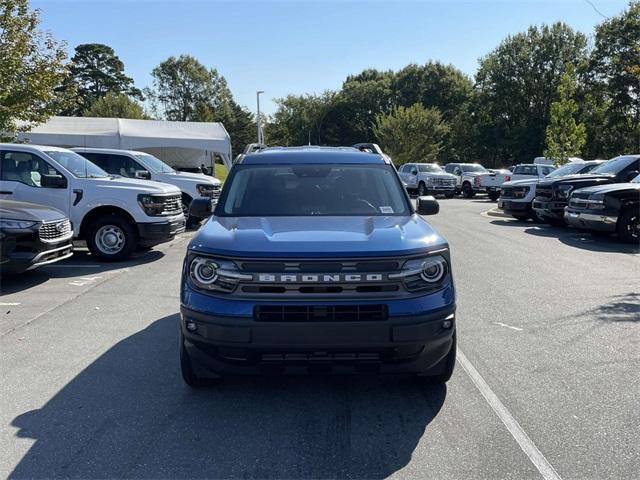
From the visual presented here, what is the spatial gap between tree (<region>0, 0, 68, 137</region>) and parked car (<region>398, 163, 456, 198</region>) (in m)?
19.0

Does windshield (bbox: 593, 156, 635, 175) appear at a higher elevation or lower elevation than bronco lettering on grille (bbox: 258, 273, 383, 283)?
higher

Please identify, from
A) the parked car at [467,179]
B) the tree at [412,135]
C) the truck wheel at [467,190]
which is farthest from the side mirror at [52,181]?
the tree at [412,135]

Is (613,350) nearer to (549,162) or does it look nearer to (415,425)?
(415,425)

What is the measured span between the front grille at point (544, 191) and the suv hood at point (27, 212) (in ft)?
40.8

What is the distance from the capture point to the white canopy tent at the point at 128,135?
77.4 ft

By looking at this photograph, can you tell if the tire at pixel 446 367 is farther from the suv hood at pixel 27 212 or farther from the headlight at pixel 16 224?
the suv hood at pixel 27 212

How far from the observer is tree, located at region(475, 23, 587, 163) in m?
55.6

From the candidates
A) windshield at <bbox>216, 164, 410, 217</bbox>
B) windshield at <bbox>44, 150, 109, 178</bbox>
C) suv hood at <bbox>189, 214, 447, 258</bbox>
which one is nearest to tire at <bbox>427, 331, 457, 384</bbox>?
suv hood at <bbox>189, 214, 447, 258</bbox>

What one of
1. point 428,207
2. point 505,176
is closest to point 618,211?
point 428,207

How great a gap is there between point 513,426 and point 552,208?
1295cm

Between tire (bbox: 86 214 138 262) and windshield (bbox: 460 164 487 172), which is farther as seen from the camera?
windshield (bbox: 460 164 487 172)

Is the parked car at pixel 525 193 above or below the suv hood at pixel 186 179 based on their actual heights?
below

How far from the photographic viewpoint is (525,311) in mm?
6609

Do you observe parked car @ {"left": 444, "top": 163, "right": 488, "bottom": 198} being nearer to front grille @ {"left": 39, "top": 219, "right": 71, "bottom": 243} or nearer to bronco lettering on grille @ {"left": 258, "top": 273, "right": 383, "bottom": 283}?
front grille @ {"left": 39, "top": 219, "right": 71, "bottom": 243}
